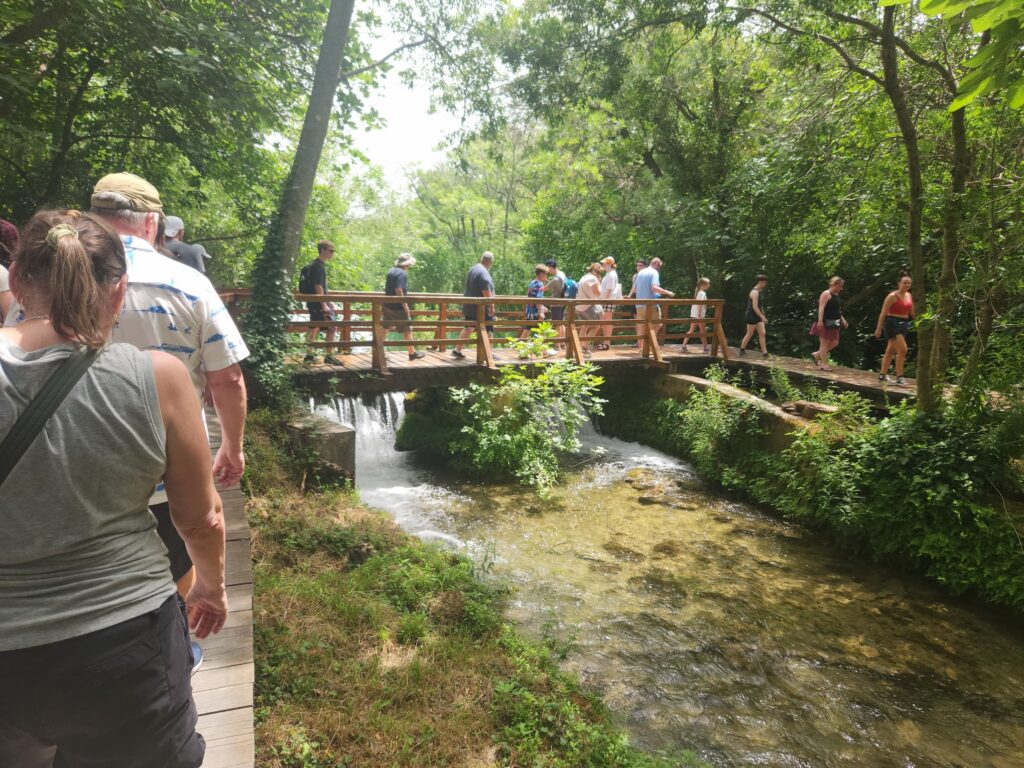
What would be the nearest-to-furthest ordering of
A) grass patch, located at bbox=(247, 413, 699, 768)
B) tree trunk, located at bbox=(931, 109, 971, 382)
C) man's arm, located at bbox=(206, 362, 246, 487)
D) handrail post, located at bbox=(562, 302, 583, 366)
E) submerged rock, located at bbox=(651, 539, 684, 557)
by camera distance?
man's arm, located at bbox=(206, 362, 246, 487) < grass patch, located at bbox=(247, 413, 699, 768) < tree trunk, located at bbox=(931, 109, 971, 382) < submerged rock, located at bbox=(651, 539, 684, 557) < handrail post, located at bbox=(562, 302, 583, 366)

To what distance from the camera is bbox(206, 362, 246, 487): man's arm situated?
2143mm

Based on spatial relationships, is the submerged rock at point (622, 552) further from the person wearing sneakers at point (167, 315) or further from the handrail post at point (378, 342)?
the person wearing sneakers at point (167, 315)

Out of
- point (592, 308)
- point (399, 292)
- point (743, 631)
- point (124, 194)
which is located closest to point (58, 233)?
point (124, 194)

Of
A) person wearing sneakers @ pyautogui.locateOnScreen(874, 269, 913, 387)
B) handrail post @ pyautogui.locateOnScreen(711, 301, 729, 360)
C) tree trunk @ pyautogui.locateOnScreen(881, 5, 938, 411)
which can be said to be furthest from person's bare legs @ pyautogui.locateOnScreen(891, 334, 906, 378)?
handrail post @ pyautogui.locateOnScreen(711, 301, 729, 360)

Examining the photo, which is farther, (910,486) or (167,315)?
(910,486)

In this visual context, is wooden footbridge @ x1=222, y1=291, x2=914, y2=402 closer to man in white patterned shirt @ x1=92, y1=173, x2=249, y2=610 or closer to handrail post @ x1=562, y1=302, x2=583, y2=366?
handrail post @ x1=562, y1=302, x2=583, y2=366

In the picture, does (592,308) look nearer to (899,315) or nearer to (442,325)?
(442,325)

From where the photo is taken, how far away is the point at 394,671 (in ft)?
11.6

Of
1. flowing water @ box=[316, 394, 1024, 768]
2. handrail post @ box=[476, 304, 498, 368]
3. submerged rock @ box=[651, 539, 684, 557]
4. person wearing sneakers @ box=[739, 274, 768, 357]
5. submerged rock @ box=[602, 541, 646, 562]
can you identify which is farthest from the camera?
person wearing sneakers @ box=[739, 274, 768, 357]

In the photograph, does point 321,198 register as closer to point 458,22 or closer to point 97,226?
point 458,22

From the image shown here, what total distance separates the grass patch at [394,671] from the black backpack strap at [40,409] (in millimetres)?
2302

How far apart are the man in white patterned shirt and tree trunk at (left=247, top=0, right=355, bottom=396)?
521 centimetres

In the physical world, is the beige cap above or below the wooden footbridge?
above

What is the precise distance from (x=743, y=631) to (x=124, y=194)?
17.9 feet
